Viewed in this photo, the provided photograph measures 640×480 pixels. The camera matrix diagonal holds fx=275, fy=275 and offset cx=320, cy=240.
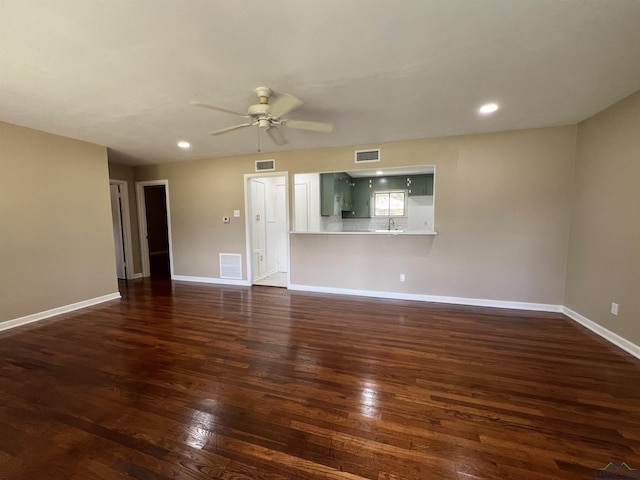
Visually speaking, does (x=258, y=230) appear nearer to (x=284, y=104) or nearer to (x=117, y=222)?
(x=117, y=222)

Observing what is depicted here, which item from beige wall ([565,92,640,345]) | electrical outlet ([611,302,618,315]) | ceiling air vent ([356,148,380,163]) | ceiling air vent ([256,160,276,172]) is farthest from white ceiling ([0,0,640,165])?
electrical outlet ([611,302,618,315])

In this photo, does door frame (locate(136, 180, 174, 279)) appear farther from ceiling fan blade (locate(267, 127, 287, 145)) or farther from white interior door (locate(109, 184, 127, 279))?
ceiling fan blade (locate(267, 127, 287, 145))

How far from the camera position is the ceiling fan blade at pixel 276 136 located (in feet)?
12.2

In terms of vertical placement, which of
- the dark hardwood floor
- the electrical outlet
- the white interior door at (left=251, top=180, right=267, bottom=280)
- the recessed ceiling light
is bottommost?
the dark hardwood floor

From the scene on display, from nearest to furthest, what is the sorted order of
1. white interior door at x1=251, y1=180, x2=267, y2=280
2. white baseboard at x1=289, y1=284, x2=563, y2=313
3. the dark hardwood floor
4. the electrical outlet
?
the dark hardwood floor < the electrical outlet < white baseboard at x1=289, y1=284, x2=563, y2=313 < white interior door at x1=251, y1=180, x2=267, y2=280

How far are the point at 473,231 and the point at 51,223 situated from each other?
236 inches

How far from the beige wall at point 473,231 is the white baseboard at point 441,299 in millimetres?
63

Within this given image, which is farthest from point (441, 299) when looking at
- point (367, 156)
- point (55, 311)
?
point (55, 311)

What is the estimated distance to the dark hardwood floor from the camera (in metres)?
1.50

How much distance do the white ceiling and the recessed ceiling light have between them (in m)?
0.08

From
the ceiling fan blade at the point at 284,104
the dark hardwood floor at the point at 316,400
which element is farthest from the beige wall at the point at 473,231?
the ceiling fan blade at the point at 284,104

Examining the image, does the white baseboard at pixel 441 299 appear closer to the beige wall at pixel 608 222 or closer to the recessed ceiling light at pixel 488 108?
the beige wall at pixel 608 222

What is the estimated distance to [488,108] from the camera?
3.02 meters

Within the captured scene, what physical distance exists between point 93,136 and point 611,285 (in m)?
6.74
